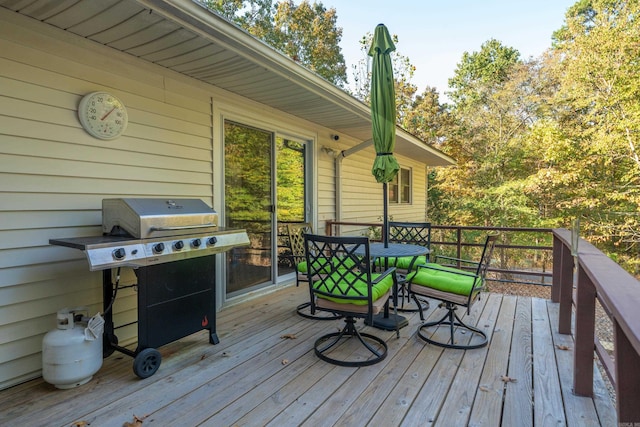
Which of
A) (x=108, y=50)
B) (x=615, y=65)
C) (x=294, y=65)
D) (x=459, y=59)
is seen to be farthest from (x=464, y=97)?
(x=108, y=50)

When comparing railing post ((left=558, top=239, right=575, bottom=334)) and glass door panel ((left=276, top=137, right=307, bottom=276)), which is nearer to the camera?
railing post ((left=558, top=239, right=575, bottom=334))

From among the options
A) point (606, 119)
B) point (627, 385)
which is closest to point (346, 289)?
point (627, 385)

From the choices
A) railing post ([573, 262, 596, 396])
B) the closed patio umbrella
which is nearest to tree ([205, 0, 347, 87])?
the closed patio umbrella

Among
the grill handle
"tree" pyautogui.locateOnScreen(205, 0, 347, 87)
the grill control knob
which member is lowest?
the grill control knob

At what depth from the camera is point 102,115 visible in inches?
104

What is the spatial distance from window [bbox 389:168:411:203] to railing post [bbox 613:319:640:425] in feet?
22.3

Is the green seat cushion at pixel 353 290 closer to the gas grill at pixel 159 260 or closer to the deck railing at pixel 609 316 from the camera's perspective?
the gas grill at pixel 159 260

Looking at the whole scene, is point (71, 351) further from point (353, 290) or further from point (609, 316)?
point (609, 316)

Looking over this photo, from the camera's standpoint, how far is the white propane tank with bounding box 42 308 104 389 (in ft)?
6.86

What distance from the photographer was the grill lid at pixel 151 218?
2258 millimetres

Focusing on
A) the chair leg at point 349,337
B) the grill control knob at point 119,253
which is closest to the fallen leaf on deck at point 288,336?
the chair leg at point 349,337

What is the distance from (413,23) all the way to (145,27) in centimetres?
1206

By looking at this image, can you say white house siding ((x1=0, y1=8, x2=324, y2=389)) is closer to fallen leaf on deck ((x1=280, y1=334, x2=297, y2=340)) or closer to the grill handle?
the grill handle

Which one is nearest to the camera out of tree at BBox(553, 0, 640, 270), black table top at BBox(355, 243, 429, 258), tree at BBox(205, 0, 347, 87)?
black table top at BBox(355, 243, 429, 258)
